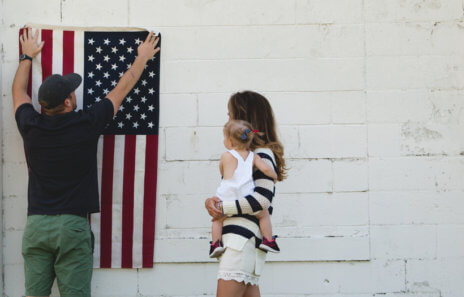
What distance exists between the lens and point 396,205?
4.98m

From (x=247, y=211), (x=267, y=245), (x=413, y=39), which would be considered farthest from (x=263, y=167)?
(x=413, y=39)

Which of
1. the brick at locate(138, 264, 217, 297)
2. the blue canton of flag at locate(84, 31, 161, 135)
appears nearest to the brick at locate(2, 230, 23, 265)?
the brick at locate(138, 264, 217, 297)

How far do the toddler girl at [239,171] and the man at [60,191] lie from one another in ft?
3.67

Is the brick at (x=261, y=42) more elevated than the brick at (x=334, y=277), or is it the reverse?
the brick at (x=261, y=42)

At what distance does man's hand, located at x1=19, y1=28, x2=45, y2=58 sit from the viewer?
4.86 m

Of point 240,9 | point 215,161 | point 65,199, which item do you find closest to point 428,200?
point 215,161

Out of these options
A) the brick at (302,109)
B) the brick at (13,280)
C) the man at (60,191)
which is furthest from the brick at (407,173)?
the brick at (13,280)

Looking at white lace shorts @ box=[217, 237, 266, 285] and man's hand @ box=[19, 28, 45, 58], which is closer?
white lace shorts @ box=[217, 237, 266, 285]

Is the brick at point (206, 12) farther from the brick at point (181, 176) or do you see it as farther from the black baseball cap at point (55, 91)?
the brick at point (181, 176)

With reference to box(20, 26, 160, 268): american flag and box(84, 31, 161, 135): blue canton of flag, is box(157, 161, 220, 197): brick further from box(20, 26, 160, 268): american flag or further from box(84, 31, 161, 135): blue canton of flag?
box(84, 31, 161, 135): blue canton of flag

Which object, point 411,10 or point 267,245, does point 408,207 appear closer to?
point 411,10

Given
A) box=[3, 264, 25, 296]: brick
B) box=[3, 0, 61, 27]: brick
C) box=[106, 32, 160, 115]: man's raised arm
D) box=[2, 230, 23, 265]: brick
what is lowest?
box=[3, 264, 25, 296]: brick

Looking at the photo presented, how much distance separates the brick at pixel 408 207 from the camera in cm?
498

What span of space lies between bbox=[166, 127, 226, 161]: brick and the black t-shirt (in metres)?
0.72
